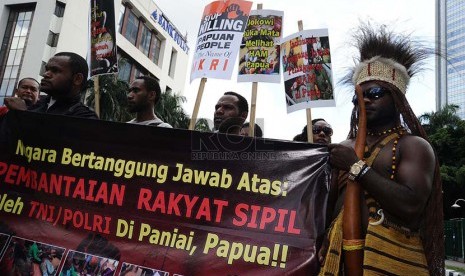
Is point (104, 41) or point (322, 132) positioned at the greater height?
point (104, 41)

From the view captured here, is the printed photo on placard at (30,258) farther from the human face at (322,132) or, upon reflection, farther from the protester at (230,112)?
the human face at (322,132)

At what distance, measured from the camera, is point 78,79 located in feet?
10.8

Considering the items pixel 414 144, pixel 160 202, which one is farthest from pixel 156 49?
pixel 414 144

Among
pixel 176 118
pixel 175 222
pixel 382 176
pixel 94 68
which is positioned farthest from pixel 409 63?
pixel 176 118

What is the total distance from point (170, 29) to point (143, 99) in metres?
38.5

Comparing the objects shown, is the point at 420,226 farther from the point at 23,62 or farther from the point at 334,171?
the point at 23,62

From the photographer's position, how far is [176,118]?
30219mm

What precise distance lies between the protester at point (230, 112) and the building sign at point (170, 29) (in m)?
35.3

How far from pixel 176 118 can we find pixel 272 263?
92.9ft

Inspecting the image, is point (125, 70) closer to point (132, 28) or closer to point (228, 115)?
point (132, 28)

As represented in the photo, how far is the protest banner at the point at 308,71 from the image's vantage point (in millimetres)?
3881

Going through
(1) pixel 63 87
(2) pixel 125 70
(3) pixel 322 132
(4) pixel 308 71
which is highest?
(2) pixel 125 70

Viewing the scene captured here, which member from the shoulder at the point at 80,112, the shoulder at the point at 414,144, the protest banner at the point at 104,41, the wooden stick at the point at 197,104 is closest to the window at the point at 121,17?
the protest banner at the point at 104,41

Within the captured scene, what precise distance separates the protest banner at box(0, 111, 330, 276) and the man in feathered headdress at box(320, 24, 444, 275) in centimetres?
28
